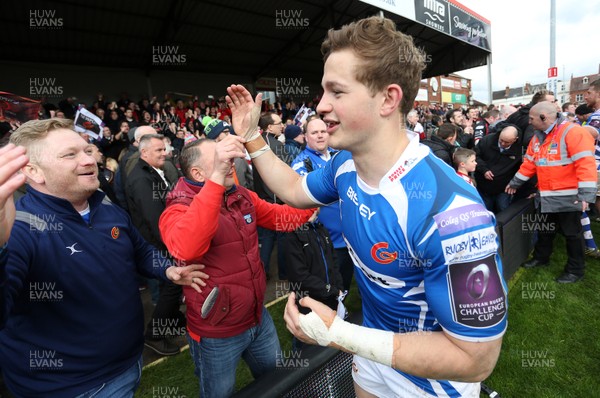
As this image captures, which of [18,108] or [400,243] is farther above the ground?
[18,108]

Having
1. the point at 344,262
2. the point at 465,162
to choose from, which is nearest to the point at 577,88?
the point at 465,162

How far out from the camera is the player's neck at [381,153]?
4.40 ft

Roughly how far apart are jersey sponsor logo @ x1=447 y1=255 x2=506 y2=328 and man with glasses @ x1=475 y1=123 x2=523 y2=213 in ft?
17.0

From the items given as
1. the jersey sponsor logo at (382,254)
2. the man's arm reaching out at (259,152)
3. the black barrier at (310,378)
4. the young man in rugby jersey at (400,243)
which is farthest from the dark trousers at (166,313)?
the jersey sponsor logo at (382,254)

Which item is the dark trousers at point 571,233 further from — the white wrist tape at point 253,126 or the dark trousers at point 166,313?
the dark trousers at point 166,313

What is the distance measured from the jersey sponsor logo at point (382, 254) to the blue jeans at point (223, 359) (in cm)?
120

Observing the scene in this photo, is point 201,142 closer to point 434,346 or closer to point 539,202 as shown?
point 434,346

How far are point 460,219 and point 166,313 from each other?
336 cm

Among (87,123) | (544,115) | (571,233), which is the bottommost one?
(571,233)

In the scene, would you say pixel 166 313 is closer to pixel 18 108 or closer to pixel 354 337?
pixel 354 337

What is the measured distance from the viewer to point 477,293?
3.44ft

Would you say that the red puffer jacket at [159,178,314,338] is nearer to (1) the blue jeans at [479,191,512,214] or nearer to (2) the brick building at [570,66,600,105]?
(1) the blue jeans at [479,191,512,214]

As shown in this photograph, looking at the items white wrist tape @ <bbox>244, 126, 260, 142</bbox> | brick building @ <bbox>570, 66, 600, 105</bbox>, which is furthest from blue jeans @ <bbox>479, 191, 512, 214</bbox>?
brick building @ <bbox>570, 66, 600, 105</bbox>

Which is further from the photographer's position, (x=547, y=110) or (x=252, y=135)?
(x=547, y=110)
